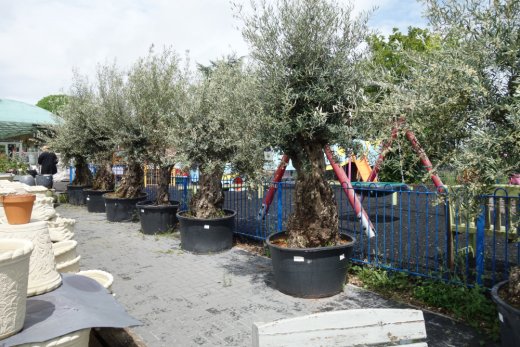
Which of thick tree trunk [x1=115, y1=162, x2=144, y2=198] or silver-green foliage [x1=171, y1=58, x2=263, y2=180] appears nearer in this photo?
silver-green foliage [x1=171, y1=58, x2=263, y2=180]

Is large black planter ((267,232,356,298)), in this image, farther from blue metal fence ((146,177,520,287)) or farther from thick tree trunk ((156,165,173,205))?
thick tree trunk ((156,165,173,205))

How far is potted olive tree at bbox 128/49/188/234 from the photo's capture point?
8.39 metres

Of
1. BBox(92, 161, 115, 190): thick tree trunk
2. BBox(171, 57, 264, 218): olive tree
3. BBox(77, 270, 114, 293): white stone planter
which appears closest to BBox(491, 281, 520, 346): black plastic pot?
BBox(77, 270, 114, 293): white stone planter

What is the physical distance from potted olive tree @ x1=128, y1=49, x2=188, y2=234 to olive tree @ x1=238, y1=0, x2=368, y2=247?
Answer: 3786 millimetres

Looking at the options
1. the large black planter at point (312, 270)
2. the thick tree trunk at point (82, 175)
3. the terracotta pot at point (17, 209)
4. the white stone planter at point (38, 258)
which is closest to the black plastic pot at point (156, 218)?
the large black planter at point (312, 270)

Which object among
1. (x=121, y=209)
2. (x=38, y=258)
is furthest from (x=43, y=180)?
(x=38, y=258)

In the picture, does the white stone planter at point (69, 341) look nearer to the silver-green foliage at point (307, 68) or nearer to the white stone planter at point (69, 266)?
the white stone planter at point (69, 266)

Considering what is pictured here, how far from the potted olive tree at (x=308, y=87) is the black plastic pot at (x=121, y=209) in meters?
6.23

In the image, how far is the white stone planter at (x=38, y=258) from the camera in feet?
7.23

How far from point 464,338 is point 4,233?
3.77 metres

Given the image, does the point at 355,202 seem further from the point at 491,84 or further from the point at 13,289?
the point at 13,289

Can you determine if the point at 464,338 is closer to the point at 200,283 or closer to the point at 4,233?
the point at 200,283

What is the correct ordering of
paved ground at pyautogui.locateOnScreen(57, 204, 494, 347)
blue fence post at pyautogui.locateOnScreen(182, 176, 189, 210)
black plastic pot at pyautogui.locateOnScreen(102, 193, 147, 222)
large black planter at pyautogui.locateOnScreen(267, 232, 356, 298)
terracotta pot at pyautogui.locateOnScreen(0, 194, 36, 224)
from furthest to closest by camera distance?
black plastic pot at pyautogui.locateOnScreen(102, 193, 147, 222), blue fence post at pyautogui.locateOnScreen(182, 176, 189, 210), large black planter at pyautogui.locateOnScreen(267, 232, 356, 298), paved ground at pyautogui.locateOnScreen(57, 204, 494, 347), terracotta pot at pyautogui.locateOnScreen(0, 194, 36, 224)

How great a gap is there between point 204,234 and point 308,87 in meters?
3.37
